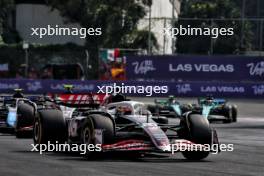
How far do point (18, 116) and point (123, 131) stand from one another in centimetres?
370

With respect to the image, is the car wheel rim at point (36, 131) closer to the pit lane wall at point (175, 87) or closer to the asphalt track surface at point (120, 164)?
the asphalt track surface at point (120, 164)

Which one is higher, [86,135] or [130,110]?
[130,110]

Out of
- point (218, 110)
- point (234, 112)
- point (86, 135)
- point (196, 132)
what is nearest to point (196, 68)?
point (234, 112)

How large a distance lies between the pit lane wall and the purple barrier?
2.16 meters

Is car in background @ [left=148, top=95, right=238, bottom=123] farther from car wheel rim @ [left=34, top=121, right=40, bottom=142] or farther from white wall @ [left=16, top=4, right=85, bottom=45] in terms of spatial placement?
white wall @ [left=16, top=4, right=85, bottom=45]

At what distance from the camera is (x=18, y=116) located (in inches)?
666

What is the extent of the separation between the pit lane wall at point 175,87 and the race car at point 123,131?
56.6 feet

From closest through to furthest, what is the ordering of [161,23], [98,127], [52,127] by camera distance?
[98,127] → [52,127] → [161,23]

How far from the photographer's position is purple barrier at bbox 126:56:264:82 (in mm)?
35094

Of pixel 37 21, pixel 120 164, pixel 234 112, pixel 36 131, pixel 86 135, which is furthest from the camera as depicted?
pixel 37 21

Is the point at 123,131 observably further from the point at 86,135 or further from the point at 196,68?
the point at 196,68

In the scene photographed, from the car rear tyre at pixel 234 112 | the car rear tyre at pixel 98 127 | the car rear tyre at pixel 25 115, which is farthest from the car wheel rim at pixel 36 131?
the car rear tyre at pixel 234 112

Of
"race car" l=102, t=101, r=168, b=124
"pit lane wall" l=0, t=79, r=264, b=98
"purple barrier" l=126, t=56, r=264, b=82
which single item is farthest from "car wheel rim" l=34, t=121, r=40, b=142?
"purple barrier" l=126, t=56, r=264, b=82

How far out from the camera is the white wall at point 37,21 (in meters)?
54.8
